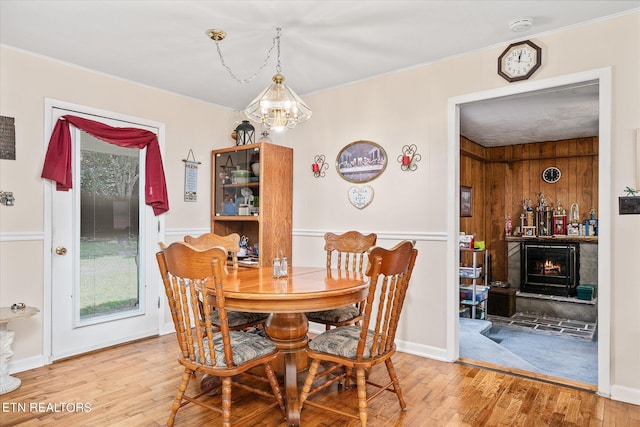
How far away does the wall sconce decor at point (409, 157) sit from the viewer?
3443mm

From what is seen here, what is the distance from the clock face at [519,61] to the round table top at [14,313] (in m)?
3.90

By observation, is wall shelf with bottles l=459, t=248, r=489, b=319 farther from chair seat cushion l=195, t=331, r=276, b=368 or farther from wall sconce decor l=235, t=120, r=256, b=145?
chair seat cushion l=195, t=331, r=276, b=368

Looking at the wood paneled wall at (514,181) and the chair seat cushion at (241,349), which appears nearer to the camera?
the chair seat cushion at (241,349)

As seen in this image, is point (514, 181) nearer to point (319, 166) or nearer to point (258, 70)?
point (319, 166)

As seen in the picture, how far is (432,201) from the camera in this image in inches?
132

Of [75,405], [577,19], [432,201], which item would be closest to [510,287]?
[432,201]

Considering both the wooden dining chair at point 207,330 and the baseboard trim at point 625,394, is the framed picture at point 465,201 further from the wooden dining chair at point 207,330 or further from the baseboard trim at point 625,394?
the wooden dining chair at point 207,330

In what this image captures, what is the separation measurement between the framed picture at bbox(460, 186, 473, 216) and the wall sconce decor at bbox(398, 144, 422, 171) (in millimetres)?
2490

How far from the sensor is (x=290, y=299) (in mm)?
2033

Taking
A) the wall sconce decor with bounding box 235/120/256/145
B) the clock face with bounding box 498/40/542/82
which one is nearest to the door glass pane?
the wall sconce decor with bounding box 235/120/256/145

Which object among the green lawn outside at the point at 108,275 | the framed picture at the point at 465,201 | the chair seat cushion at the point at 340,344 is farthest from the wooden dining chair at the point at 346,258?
the framed picture at the point at 465,201

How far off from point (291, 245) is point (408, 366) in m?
1.78

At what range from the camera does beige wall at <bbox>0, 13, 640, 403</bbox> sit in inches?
100

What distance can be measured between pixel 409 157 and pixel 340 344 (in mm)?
1888
